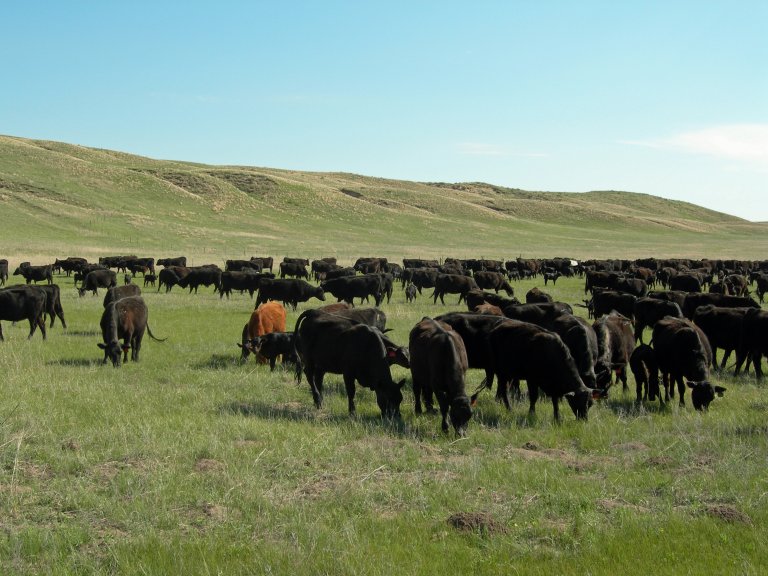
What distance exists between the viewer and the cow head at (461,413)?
936 centimetres

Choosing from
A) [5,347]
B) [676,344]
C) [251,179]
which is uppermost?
[251,179]

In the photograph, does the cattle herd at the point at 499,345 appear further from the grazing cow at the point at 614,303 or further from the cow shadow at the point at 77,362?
the cow shadow at the point at 77,362

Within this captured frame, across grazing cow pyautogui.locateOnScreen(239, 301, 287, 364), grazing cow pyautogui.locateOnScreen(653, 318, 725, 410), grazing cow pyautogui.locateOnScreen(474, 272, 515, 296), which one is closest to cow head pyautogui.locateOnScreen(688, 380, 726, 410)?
grazing cow pyautogui.locateOnScreen(653, 318, 725, 410)

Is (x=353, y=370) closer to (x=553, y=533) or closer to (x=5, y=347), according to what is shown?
(x=553, y=533)

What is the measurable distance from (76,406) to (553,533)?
23.6 feet

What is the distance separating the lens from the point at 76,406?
10.1 meters

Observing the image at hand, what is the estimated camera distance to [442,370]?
9945mm

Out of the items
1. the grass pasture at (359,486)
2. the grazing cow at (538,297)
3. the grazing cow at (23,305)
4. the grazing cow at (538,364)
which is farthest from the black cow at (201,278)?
the grazing cow at (538,364)

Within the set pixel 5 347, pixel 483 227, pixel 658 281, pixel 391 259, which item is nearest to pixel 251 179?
pixel 483 227

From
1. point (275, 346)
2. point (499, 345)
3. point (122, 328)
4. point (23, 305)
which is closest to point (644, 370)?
point (499, 345)

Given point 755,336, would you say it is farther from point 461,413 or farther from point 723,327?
point 461,413

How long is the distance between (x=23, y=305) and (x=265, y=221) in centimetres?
7433

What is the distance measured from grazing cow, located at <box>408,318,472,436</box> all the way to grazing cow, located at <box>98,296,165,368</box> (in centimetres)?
652

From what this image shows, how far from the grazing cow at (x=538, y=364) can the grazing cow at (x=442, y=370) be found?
942 mm
